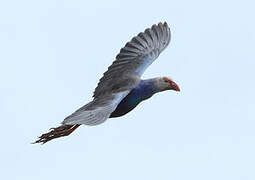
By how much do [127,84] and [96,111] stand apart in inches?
115

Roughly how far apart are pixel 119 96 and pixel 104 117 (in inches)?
92.7

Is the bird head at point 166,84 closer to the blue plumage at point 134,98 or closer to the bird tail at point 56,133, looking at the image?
the blue plumage at point 134,98

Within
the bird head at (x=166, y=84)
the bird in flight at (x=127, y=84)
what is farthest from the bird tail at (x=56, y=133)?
the bird head at (x=166, y=84)

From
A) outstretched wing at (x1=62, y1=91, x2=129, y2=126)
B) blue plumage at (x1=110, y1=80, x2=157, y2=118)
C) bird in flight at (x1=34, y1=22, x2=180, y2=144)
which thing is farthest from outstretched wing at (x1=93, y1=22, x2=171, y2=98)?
outstretched wing at (x1=62, y1=91, x2=129, y2=126)

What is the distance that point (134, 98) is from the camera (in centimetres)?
2286

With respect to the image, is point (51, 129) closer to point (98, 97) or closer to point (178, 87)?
point (98, 97)

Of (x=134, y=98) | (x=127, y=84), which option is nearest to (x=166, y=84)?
(x=127, y=84)

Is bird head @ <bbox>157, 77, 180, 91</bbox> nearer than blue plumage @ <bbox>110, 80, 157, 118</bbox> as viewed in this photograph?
No

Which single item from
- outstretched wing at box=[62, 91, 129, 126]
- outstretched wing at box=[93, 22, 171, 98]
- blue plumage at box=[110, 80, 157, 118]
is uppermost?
outstretched wing at box=[93, 22, 171, 98]

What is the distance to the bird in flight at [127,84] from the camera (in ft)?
68.3

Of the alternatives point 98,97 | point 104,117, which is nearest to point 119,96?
point 98,97

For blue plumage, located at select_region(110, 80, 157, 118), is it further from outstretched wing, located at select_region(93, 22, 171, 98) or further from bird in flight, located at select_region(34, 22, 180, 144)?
outstretched wing, located at select_region(93, 22, 171, 98)

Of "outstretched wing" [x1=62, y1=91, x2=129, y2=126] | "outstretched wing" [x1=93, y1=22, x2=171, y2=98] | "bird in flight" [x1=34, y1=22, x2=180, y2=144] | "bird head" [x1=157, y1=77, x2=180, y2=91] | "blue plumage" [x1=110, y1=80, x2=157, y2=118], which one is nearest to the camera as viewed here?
"outstretched wing" [x1=62, y1=91, x2=129, y2=126]

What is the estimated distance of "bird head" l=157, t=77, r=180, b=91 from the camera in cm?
2355
